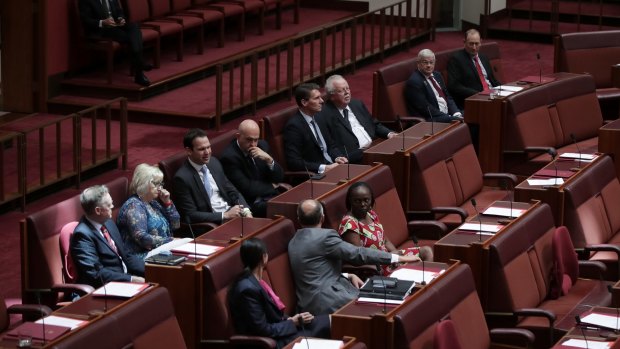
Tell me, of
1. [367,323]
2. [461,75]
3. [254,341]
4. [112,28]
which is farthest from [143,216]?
[112,28]

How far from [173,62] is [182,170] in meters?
4.52

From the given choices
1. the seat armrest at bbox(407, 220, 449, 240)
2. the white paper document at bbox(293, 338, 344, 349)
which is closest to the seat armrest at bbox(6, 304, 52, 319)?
the white paper document at bbox(293, 338, 344, 349)

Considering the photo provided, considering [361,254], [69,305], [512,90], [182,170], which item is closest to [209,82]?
[512,90]

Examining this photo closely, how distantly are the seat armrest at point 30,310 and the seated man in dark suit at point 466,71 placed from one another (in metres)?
4.66

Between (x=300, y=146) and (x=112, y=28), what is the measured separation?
3.14 m

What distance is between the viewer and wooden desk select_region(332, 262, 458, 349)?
5.66m

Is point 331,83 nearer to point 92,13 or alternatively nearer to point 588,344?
point 92,13

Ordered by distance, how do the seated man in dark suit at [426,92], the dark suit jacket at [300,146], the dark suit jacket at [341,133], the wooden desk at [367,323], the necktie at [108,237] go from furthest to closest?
the seated man in dark suit at [426,92] → the dark suit jacket at [341,133] → the dark suit jacket at [300,146] → the necktie at [108,237] → the wooden desk at [367,323]

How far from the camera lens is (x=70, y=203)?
6496 mm

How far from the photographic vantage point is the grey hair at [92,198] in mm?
6164

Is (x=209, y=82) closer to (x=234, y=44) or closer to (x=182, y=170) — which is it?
(x=234, y=44)

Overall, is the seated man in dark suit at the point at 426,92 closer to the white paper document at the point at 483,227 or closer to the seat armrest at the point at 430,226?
the seat armrest at the point at 430,226

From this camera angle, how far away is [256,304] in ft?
19.3

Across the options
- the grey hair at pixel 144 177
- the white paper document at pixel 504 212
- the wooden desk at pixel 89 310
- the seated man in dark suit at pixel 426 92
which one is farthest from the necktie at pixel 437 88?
the wooden desk at pixel 89 310
